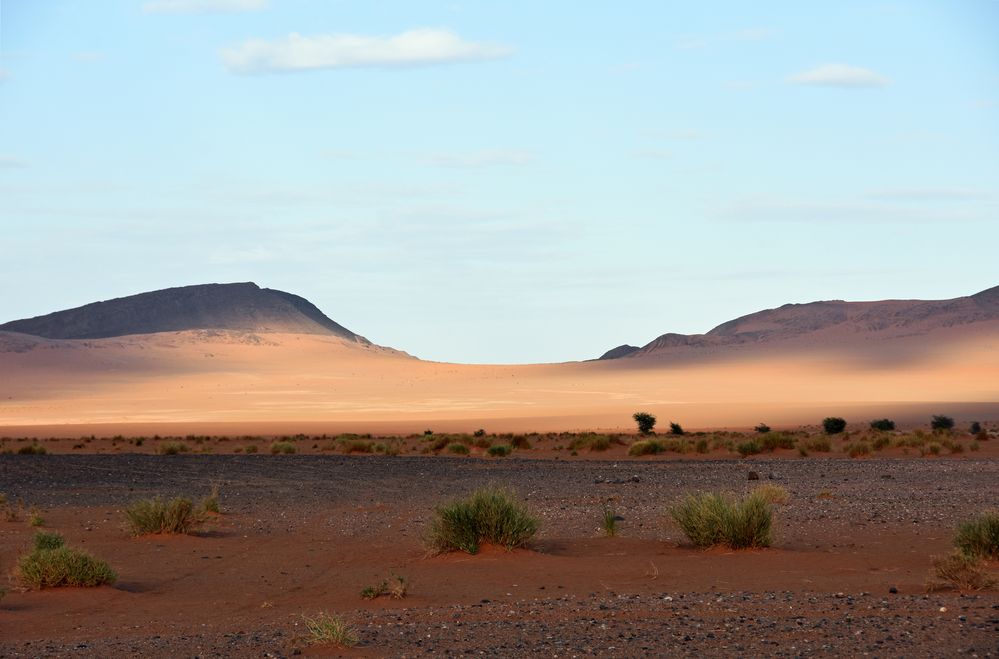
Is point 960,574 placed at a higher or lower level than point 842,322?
lower

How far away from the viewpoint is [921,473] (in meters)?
27.9

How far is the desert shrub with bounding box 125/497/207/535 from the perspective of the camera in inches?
679

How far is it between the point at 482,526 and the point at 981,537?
5.78 meters

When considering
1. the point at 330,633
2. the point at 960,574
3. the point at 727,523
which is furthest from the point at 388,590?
the point at 960,574

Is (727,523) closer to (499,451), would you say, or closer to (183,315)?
(499,451)

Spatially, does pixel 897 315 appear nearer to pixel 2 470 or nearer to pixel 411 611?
pixel 2 470

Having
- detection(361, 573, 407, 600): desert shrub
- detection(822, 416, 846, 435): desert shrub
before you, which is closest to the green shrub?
detection(822, 416, 846, 435): desert shrub

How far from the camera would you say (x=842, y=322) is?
142 meters

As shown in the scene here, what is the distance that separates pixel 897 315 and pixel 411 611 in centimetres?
13653

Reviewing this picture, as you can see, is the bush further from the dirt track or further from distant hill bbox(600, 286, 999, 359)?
distant hill bbox(600, 286, 999, 359)

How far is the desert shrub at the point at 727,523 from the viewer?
1426cm

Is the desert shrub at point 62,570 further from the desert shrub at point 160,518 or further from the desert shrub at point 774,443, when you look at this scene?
the desert shrub at point 774,443

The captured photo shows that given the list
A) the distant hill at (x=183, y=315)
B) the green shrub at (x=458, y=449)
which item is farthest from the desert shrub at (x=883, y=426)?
the distant hill at (x=183, y=315)

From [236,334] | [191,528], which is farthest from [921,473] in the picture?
[236,334]
